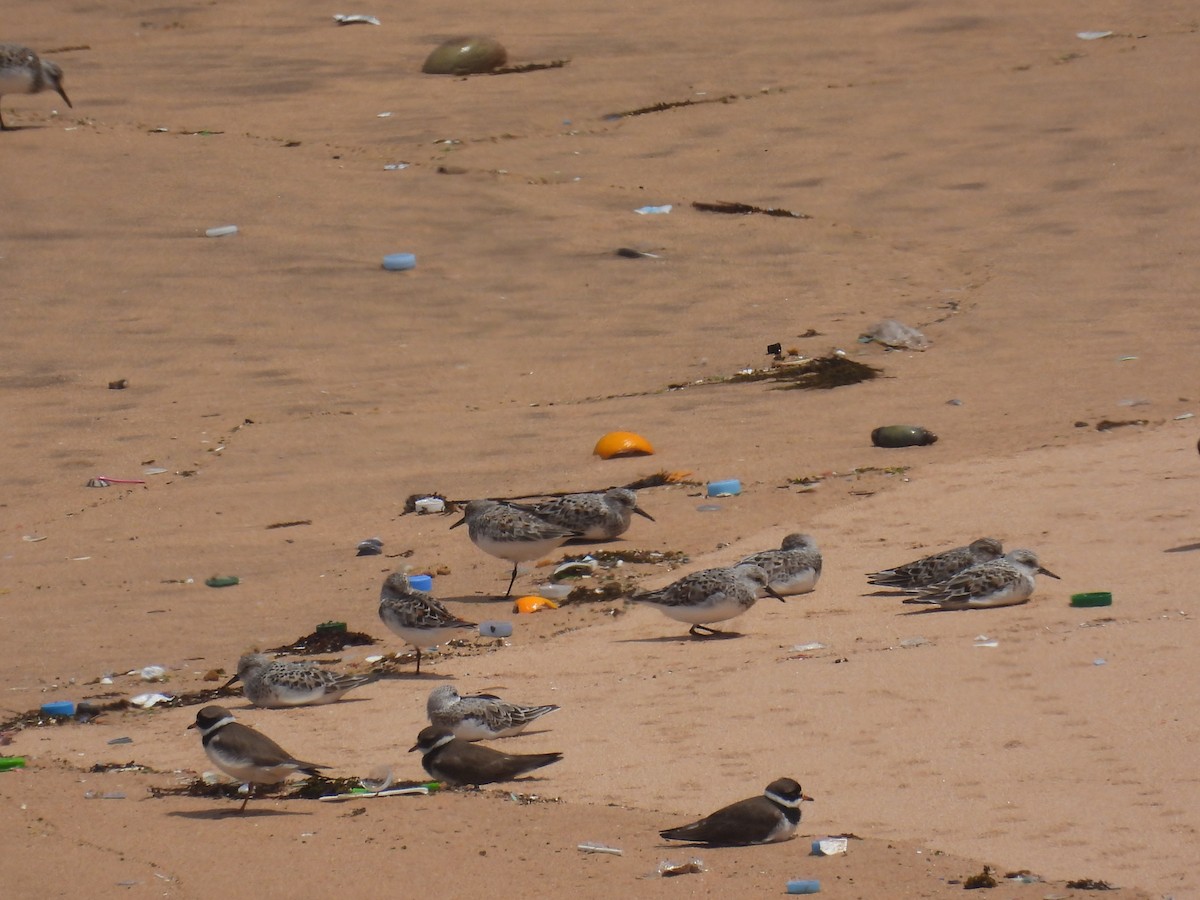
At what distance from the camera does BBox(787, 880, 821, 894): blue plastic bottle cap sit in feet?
20.7

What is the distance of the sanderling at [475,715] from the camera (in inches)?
318

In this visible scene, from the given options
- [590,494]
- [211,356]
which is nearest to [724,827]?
[590,494]

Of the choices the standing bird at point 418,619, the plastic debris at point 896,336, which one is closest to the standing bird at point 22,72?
the plastic debris at point 896,336

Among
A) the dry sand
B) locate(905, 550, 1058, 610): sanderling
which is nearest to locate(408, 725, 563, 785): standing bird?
the dry sand

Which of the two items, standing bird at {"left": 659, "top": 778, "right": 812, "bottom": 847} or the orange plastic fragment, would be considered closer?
standing bird at {"left": 659, "top": 778, "right": 812, "bottom": 847}

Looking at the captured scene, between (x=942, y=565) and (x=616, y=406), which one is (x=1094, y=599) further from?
(x=616, y=406)

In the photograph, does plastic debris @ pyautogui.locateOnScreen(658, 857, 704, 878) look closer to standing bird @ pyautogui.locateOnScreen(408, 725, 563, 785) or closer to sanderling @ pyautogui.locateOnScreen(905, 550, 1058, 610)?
standing bird @ pyautogui.locateOnScreen(408, 725, 563, 785)

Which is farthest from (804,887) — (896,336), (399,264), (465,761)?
(399,264)

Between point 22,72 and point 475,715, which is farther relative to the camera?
point 22,72

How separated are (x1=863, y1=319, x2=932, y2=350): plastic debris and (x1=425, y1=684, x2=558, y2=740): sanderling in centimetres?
907

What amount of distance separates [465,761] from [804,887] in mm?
1896

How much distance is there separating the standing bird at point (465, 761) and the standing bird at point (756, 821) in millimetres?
1164

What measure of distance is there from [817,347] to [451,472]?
4.42m

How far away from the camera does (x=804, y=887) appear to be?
20.8 ft
